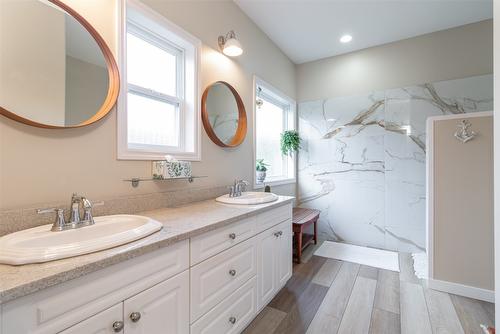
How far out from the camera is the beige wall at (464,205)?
1.87 m

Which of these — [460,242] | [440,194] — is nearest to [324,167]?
[440,194]

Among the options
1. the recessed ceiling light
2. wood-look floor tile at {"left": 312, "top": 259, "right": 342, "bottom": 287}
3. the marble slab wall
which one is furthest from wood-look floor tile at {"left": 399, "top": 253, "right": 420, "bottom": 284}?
the recessed ceiling light

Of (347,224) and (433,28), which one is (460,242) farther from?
(433,28)

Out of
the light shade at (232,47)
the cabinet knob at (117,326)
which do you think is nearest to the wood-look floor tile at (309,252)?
the cabinet knob at (117,326)

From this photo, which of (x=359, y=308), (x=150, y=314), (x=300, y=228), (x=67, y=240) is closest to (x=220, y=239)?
(x=150, y=314)

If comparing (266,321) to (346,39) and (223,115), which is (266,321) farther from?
(346,39)

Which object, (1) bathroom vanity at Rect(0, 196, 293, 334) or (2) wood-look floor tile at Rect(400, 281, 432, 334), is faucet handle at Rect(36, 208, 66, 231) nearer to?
(1) bathroom vanity at Rect(0, 196, 293, 334)

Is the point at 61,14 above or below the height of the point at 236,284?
above

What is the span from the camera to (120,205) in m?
1.30

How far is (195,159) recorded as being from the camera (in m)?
1.83

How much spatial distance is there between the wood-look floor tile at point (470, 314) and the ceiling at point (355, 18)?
281 cm

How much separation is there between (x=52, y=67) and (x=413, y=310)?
283 cm

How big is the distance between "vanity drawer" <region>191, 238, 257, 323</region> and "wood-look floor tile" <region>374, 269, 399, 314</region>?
45.9 inches

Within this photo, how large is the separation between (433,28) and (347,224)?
268cm
